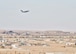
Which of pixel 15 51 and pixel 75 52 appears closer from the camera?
pixel 15 51

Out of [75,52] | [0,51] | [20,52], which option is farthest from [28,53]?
[75,52]

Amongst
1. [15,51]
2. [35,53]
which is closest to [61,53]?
[35,53]

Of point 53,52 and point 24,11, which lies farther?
point 24,11

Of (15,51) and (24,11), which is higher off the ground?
(24,11)

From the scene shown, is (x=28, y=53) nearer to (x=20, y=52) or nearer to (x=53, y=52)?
(x=20, y=52)

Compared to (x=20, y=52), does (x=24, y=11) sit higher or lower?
higher

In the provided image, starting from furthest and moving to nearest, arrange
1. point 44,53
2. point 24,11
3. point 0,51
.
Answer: point 24,11 → point 44,53 → point 0,51

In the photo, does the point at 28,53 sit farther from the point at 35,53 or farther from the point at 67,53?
the point at 67,53

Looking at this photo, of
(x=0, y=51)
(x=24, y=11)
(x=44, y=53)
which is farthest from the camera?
(x=24, y=11)

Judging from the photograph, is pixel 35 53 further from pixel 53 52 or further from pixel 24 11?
pixel 24 11
